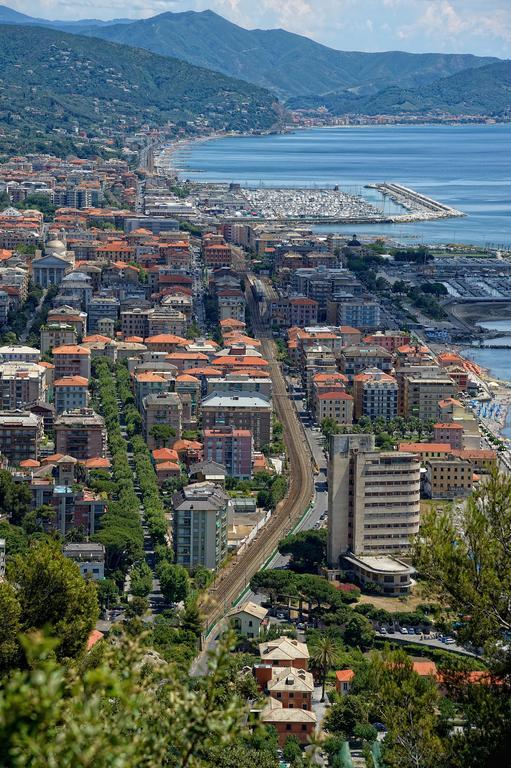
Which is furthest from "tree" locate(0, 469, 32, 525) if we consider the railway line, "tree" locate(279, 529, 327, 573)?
"tree" locate(279, 529, 327, 573)

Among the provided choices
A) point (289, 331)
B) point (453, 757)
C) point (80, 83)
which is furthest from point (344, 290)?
point (80, 83)

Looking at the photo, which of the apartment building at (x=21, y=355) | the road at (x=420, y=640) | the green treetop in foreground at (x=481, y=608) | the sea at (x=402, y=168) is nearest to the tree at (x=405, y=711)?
the green treetop in foreground at (x=481, y=608)

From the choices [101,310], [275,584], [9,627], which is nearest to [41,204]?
[101,310]

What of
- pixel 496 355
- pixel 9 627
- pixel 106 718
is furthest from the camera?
pixel 496 355

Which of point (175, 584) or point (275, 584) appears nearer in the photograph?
point (175, 584)

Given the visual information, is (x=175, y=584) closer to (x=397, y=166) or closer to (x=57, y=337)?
(x=57, y=337)

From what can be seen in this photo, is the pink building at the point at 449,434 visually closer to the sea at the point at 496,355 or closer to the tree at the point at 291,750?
the sea at the point at 496,355

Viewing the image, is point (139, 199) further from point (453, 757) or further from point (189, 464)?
point (453, 757)

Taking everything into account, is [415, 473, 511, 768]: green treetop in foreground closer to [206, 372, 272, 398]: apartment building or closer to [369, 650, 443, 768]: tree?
[369, 650, 443, 768]: tree
